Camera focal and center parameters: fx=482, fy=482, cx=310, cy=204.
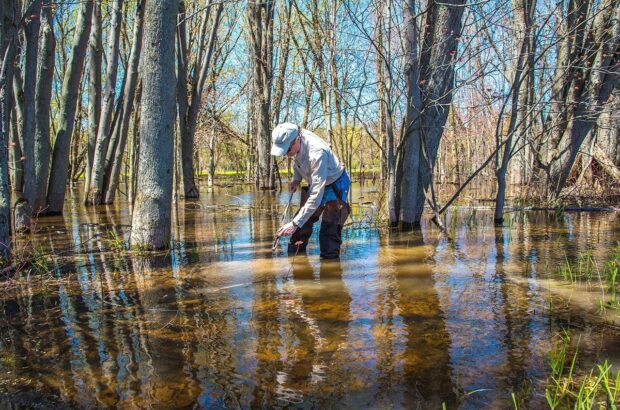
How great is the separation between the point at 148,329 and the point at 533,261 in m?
4.02

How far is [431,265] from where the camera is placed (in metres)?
5.19

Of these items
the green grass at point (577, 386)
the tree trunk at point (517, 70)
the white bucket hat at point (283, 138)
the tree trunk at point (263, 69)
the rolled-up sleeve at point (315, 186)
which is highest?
the tree trunk at point (263, 69)

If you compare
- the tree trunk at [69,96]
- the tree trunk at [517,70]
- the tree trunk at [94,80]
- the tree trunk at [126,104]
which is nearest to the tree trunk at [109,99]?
the tree trunk at [94,80]

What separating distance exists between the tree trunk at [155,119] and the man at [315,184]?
1562mm

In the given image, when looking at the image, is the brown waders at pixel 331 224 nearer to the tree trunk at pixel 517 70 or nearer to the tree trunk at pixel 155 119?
the tree trunk at pixel 155 119

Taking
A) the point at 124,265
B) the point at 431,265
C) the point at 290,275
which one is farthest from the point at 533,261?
the point at 124,265

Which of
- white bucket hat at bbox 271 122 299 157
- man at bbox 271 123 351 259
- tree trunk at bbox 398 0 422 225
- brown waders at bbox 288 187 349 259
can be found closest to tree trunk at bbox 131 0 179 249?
man at bbox 271 123 351 259

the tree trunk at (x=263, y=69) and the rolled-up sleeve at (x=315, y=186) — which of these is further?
the tree trunk at (x=263, y=69)

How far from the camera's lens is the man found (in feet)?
16.6

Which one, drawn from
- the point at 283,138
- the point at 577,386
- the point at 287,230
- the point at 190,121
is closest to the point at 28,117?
the point at 283,138

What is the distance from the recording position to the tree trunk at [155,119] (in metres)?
5.73

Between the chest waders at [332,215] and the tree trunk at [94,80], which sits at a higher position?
the tree trunk at [94,80]

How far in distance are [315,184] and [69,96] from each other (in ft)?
23.8

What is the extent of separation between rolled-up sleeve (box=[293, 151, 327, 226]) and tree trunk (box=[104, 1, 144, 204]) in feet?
28.5
